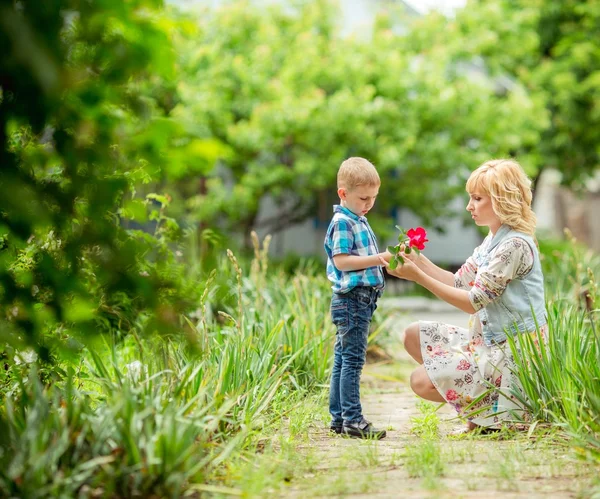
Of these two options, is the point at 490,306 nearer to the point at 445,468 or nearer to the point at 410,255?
the point at 410,255

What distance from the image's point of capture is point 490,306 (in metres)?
4.47

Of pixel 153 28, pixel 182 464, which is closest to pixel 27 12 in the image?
pixel 153 28

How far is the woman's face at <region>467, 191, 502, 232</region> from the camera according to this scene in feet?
14.8

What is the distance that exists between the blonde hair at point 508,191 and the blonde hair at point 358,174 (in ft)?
1.97

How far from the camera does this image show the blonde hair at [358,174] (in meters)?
4.32

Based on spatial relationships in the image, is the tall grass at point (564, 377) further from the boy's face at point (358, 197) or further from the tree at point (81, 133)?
the tree at point (81, 133)

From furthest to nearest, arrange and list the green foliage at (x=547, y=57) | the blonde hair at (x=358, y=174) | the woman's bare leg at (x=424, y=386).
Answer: the green foliage at (x=547, y=57) < the woman's bare leg at (x=424, y=386) < the blonde hair at (x=358, y=174)

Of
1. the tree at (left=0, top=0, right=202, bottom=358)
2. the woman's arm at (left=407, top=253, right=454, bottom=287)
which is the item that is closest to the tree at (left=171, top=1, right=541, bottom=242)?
the woman's arm at (left=407, top=253, right=454, bottom=287)

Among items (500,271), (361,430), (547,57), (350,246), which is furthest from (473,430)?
(547,57)

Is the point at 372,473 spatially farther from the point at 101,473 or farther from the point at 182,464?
the point at 101,473

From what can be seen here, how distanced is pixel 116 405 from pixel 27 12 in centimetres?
136

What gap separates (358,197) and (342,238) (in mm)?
238

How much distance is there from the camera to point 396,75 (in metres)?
14.7

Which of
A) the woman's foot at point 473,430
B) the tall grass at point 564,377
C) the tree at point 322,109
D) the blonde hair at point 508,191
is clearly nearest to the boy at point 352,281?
the woman's foot at point 473,430
